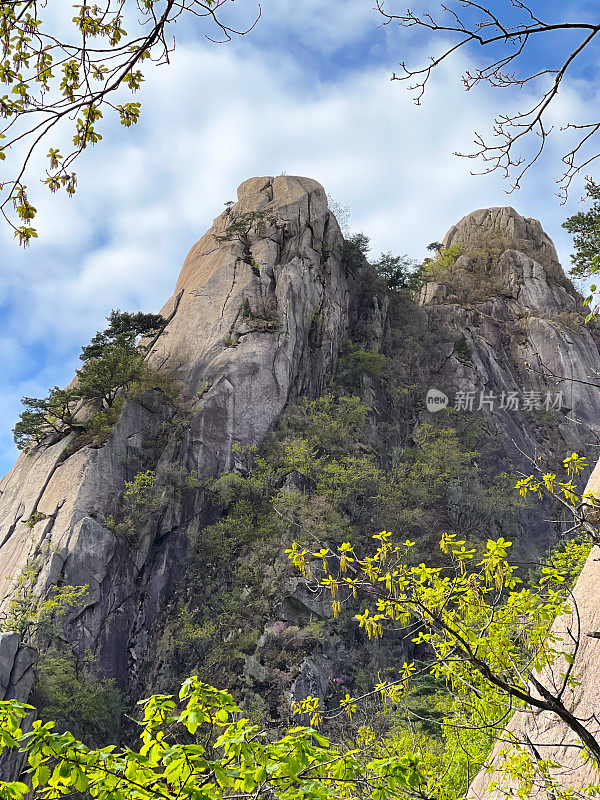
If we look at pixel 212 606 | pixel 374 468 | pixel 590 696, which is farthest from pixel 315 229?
pixel 590 696

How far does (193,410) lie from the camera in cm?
2141

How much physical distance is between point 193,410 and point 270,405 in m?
2.91

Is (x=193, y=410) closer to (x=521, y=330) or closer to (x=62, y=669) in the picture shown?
(x=62, y=669)

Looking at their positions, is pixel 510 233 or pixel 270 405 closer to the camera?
pixel 270 405

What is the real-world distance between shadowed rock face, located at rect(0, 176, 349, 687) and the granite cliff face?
61 millimetres

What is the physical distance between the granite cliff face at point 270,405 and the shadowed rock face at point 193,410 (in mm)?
61

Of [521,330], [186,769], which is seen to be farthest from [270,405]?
[186,769]

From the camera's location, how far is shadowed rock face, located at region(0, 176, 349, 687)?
1700 cm

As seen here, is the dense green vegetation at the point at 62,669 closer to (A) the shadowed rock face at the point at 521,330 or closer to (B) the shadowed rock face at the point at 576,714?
(B) the shadowed rock face at the point at 576,714

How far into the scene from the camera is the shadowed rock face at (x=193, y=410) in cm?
1700

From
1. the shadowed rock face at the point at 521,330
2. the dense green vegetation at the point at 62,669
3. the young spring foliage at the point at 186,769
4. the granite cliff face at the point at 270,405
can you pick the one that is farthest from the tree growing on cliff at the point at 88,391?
the young spring foliage at the point at 186,769

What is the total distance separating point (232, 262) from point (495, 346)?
1596 centimetres

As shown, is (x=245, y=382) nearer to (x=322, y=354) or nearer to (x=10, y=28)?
(x=322, y=354)

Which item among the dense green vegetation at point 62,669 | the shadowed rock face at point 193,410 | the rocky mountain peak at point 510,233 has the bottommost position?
the dense green vegetation at point 62,669
